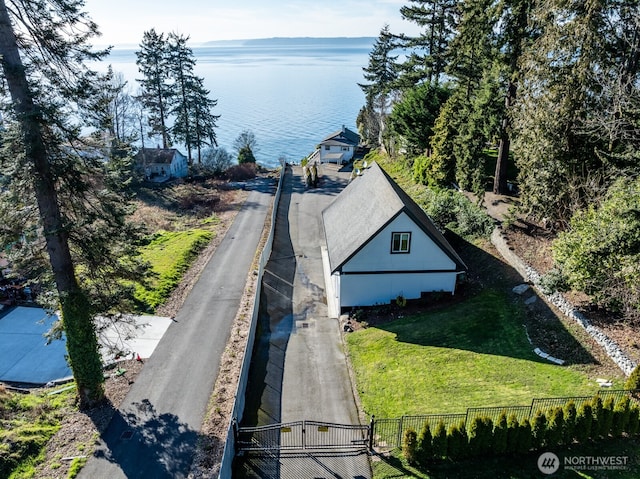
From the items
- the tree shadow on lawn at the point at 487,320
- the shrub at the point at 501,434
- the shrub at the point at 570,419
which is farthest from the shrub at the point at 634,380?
the shrub at the point at 501,434

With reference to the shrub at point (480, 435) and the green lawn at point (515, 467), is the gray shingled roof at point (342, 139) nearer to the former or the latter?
the shrub at point (480, 435)

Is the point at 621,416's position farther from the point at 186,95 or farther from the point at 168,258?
the point at 186,95

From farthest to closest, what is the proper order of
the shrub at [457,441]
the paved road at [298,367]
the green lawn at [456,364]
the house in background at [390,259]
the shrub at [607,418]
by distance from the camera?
1. the house in background at [390,259]
2. the green lawn at [456,364]
3. the paved road at [298,367]
4. the shrub at [457,441]
5. the shrub at [607,418]

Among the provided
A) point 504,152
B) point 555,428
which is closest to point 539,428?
point 555,428

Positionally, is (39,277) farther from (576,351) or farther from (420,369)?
(576,351)

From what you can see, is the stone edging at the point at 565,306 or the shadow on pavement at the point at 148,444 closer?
the shadow on pavement at the point at 148,444

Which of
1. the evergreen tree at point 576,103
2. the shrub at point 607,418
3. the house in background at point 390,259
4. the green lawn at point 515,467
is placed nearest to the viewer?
the green lawn at point 515,467
